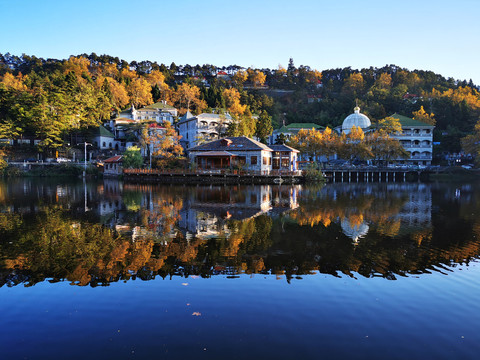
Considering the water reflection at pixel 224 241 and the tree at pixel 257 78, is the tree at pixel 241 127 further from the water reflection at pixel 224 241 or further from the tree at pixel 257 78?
the tree at pixel 257 78

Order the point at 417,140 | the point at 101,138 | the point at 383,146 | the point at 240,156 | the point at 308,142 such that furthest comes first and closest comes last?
the point at 417,140, the point at 101,138, the point at 308,142, the point at 383,146, the point at 240,156

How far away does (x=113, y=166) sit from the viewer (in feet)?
194

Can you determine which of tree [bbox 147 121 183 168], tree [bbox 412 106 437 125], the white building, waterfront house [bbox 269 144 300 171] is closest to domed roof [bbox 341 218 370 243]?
waterfront house [bbox 269 144 300 171]

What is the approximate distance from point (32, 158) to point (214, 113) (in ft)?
113

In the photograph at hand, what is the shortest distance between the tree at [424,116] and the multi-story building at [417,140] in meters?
7.21

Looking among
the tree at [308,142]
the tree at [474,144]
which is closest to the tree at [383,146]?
the tree at [308,142]

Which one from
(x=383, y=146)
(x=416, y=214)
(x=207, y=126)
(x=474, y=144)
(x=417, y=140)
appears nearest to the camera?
(x=416, y=214)

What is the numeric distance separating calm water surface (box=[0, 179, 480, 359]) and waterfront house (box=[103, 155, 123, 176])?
39412mm

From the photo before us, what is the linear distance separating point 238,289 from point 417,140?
2808 inches

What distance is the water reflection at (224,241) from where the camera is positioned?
11117 mm

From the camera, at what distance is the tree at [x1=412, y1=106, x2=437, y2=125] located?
7575 cm

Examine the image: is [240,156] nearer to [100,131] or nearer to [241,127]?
[241,127]

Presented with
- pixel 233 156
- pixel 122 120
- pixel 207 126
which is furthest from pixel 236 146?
Answer: pixel 122 120

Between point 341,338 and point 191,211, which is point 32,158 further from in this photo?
point 341,338
